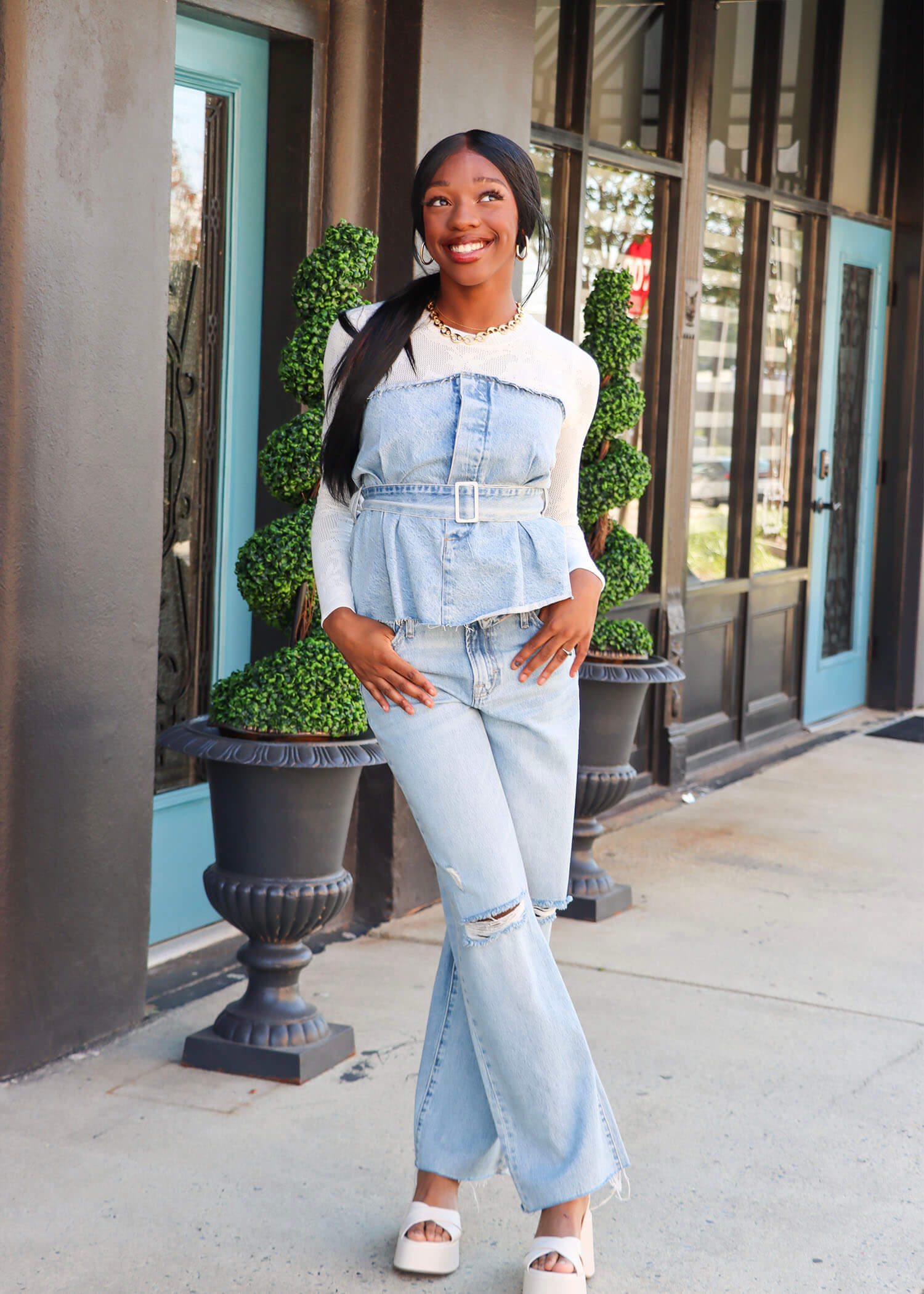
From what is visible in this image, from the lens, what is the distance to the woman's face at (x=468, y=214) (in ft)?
7.99

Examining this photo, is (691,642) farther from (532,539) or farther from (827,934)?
(532,539)

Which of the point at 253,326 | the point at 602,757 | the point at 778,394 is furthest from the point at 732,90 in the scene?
the point at 602,757

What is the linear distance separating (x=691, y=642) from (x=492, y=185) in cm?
461

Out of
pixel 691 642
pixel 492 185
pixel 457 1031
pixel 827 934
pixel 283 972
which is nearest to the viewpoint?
pixel 492 185

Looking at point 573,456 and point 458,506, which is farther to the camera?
point 573,456

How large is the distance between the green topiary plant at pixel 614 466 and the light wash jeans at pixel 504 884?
83.9 inches

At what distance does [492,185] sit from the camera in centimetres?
245

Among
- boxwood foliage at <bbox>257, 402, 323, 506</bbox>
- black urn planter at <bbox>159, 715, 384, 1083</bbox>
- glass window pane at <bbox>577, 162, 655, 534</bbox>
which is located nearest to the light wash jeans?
black urn planter at <bbox>159, 715, 384, 1083</bbox>

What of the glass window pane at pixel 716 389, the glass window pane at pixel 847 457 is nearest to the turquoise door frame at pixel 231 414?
the glass window pane at pixel 716 389

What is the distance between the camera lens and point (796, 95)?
24.5ft

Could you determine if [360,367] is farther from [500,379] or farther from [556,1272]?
[556,1272]

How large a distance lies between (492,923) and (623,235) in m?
4.41

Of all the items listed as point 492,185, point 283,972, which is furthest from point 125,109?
point 283,972

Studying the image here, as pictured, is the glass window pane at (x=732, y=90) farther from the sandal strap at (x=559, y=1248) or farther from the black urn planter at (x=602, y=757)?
the sandal strap at (x=559, y=1248)
